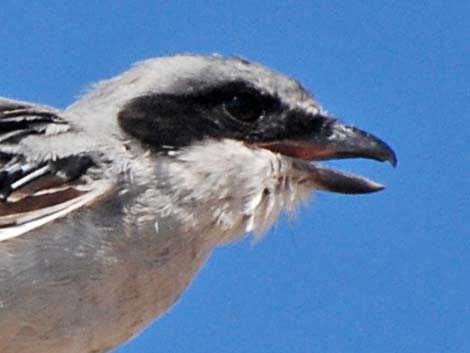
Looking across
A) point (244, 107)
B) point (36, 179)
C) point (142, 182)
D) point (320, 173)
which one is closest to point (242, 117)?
point (244, 107)

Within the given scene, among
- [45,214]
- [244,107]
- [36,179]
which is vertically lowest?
[45,214]

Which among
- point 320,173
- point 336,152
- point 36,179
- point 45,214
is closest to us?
point 45,214

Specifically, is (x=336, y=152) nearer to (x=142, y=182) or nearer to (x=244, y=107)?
(x=244, y=107)

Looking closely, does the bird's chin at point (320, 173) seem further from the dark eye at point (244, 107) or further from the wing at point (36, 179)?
the wing at point (36, 179)

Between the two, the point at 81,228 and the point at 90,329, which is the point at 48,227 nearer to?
the point at 81,228

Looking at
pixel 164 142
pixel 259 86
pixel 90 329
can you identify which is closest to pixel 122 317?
pixel 90 329

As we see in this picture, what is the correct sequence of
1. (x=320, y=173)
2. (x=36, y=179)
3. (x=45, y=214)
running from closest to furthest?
(x=45, y=214) → (x=36, y=179) → (x=320, y=173)

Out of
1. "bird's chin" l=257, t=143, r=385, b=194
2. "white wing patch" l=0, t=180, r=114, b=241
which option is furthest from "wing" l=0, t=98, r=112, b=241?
"bird's chin" l=257, t=143, r=385, b=194
